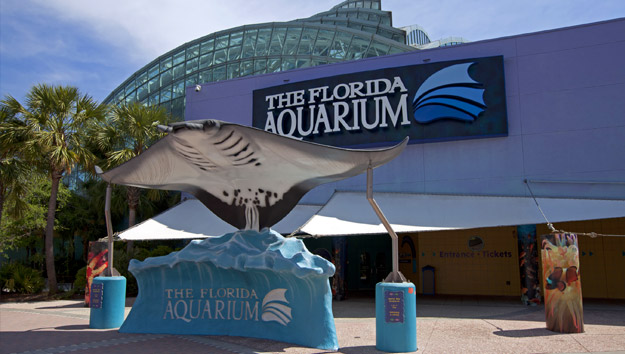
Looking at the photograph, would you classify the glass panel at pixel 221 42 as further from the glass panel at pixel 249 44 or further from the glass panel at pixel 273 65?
the glass panel at pixel 273 65

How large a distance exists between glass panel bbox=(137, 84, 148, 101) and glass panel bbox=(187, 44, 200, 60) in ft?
13.0

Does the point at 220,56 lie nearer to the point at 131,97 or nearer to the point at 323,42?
the point at 323,42

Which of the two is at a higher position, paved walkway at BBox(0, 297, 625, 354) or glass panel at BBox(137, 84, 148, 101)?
glass panel at BBox(137, 84, 148, 101)

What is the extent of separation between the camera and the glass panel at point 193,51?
99.6ft

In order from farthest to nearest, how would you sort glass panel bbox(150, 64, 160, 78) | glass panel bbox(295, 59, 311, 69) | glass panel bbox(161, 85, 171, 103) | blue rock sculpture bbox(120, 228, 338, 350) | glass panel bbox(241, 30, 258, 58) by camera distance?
glass panel bbox(150, 64, 160, 78) < glass panel bbox(161, 85, 171, 103) < glass panel bbox(241, 30, 258, 58) < glass panel bbox(295, 59, 311, 69) < blue rock sculpture bbox(120, 228, 338, 350)

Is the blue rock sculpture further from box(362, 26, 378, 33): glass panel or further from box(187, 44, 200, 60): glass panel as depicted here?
box(362, 26, 378, 33): glass panel

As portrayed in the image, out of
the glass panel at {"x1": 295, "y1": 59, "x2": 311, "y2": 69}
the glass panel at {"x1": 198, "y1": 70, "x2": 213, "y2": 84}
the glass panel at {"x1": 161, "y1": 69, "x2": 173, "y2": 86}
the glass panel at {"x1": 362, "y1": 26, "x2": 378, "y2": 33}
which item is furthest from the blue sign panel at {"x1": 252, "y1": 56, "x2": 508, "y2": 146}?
the glass panel at {"x1": 362, "y1": 26, "x2": 378, "y2": 33}

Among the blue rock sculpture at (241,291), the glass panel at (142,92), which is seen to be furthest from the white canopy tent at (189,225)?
the glass panel at (142,92)

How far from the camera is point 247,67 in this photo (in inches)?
1110

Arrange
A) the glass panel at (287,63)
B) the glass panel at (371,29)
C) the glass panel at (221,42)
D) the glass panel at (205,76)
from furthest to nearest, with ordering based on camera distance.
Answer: the glass panel at (371,29), the glass panel at (221,42), the glass panel at (205,76), the glass panel at (287,63)

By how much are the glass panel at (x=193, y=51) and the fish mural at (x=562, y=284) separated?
25749 millimetres

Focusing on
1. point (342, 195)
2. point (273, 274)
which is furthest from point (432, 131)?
point (273, 274)

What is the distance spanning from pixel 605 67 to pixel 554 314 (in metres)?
9.01

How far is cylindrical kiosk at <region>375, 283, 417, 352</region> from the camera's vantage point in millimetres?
7328
